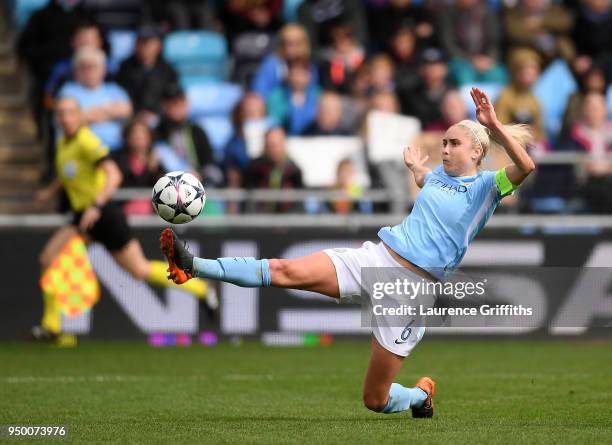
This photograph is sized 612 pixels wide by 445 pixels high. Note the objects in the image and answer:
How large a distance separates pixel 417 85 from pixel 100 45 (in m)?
3.99

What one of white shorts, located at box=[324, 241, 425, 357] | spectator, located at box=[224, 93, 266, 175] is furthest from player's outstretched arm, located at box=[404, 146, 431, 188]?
spectator, located at box=[224, 93, 266, 175]

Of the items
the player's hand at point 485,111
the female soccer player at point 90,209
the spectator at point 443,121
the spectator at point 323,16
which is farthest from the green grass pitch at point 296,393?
the spectator at point 323,16

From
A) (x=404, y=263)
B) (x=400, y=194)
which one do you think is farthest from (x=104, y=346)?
(x=404, y=263)

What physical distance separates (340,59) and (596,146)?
352 cm

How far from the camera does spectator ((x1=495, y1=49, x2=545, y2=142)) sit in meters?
15.5

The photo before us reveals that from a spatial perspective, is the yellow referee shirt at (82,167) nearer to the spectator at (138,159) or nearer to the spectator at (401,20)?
the spectator at (138,159)

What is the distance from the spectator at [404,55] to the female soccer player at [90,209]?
15.0 ft

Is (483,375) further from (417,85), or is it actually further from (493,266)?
(417,85)

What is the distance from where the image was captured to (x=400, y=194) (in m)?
14.3

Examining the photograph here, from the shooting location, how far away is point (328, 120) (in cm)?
1556

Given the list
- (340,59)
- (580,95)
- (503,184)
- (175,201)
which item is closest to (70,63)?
(340,59)

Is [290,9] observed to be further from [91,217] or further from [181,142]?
[91,217]

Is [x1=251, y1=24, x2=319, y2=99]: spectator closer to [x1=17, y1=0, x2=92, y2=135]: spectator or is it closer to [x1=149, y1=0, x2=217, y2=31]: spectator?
[x1=149, y1=0, x2=217, y2=31]: spectator

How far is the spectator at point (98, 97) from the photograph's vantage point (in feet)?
49.7
